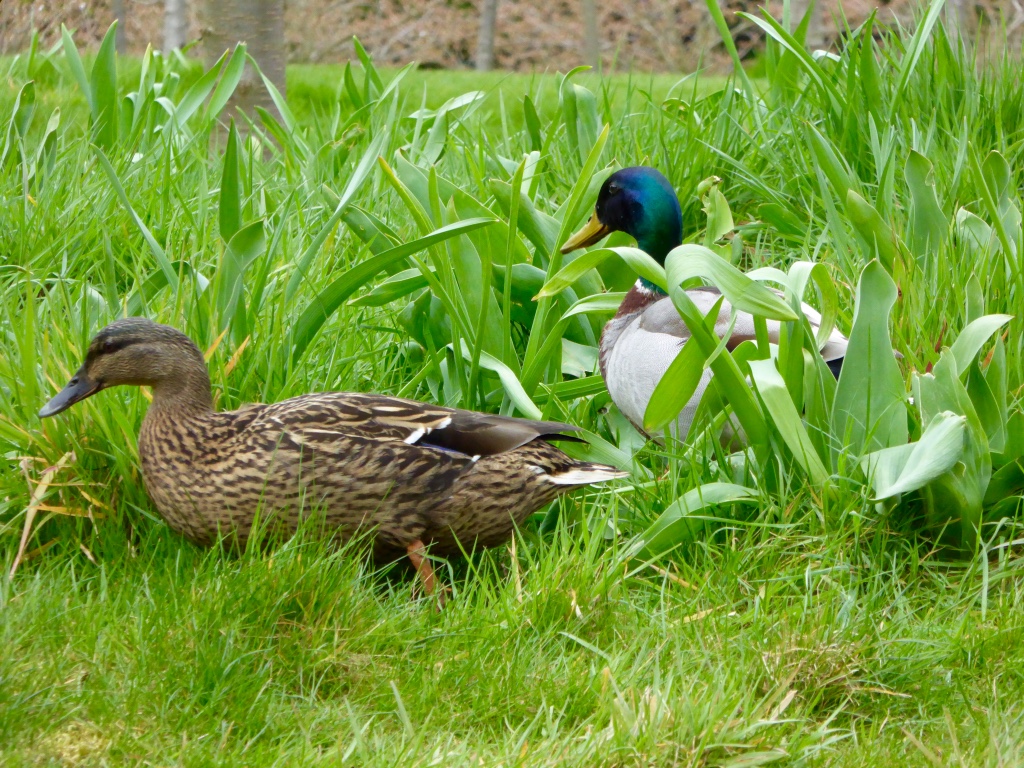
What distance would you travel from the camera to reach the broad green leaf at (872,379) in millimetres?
2896

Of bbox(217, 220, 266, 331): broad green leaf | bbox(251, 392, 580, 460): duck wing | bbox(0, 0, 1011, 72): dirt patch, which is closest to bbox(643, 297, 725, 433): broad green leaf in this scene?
bbox(251, 392, 580, 460): duck wing

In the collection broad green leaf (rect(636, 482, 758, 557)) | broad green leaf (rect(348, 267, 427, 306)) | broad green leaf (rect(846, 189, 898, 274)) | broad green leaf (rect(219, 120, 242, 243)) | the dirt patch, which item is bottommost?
the dirt patch

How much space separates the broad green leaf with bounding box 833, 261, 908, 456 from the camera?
114 inches

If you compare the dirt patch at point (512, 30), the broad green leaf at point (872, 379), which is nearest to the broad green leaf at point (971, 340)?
the broad green leaf at point (872, 379)

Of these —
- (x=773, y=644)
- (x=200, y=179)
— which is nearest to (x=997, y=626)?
(x=773, y=644)

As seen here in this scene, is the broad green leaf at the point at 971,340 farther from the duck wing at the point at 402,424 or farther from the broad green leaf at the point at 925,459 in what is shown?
the duck wing at the point at 402,424

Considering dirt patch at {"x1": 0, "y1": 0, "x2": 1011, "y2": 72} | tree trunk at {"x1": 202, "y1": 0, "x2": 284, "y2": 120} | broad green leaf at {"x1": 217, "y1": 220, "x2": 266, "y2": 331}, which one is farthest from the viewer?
dirt patch at {"x1": 0, "y1": 0, "x2": 1011, "y2": 72}

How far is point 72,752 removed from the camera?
2088 mm

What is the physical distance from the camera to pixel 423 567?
2898 mm

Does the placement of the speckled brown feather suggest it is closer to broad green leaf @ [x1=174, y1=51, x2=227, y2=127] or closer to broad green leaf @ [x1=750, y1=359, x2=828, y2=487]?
broad green leaf @ [x1=750, y1=359, x2=828, y2=487]

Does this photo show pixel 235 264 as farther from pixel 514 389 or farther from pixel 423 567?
pixel 423 567

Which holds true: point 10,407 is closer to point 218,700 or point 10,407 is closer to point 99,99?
point 218,700

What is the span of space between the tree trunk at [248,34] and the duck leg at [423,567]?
3.42 metres

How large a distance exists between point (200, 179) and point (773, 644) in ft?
9.89
